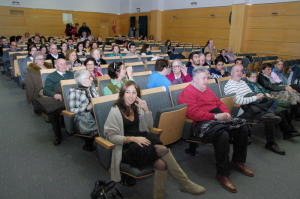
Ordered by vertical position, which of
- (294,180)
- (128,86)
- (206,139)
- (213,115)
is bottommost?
(294,180)

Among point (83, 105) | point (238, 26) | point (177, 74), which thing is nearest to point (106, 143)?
point (83, 105)

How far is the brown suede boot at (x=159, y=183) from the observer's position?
79.8 inches

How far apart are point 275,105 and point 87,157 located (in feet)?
8.77

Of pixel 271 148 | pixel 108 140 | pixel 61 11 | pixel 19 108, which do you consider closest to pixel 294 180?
pixel 271 148

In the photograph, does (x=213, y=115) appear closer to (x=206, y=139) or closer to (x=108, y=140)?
(x=206, y=139)

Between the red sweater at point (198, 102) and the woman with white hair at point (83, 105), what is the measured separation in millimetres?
1066

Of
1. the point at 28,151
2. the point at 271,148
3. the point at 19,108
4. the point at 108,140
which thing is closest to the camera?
the point at 108,140

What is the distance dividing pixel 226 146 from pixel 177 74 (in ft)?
5.75

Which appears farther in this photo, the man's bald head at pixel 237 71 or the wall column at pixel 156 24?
the wall column at pixel 156 24

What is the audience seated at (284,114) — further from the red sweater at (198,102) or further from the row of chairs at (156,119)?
the red sweater at (198,102)

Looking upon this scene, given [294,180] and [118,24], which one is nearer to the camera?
[294,180]

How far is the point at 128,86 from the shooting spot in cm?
221

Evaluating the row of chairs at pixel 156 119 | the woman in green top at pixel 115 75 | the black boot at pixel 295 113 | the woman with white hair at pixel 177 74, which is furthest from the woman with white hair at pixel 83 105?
the black boot at pixel 295 113

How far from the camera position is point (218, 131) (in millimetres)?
2428
